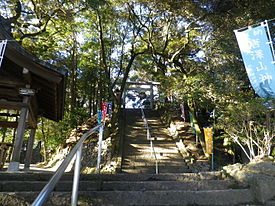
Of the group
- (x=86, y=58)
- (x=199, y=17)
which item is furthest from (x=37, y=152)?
(x=199, y=17)

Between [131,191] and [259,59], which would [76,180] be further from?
[259,59]

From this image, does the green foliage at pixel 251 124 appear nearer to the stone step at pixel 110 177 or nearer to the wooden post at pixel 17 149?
the stone step at pixel 110 177

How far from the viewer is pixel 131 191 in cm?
255

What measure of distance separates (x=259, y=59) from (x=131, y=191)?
164 inches

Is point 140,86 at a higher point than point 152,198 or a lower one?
higher

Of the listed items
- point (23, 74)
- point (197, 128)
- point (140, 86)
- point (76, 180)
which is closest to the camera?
point (76, 180)

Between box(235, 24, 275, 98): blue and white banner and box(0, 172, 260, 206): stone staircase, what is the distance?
2.53m

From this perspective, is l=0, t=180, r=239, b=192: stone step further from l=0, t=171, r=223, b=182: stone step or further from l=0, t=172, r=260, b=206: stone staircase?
l=0, t=171, r=223, b=182: stone step

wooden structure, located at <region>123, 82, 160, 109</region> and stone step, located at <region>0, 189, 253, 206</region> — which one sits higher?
wooden structure, located at <region>123, 82, 160, 109</region>


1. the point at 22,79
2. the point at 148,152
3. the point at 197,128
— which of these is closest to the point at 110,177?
the point at 22,79

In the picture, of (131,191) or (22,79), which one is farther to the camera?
(22,79)

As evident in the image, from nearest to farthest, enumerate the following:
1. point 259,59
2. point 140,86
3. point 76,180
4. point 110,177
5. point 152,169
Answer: point 76,180, point 110,177, point 259,59, point 152,169, point 140,86

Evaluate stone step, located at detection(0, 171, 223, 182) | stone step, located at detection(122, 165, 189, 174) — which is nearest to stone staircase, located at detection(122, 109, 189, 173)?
stone step, located at detection(122, 165, 189, 174)

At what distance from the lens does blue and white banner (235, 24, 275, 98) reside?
445 centimetres
